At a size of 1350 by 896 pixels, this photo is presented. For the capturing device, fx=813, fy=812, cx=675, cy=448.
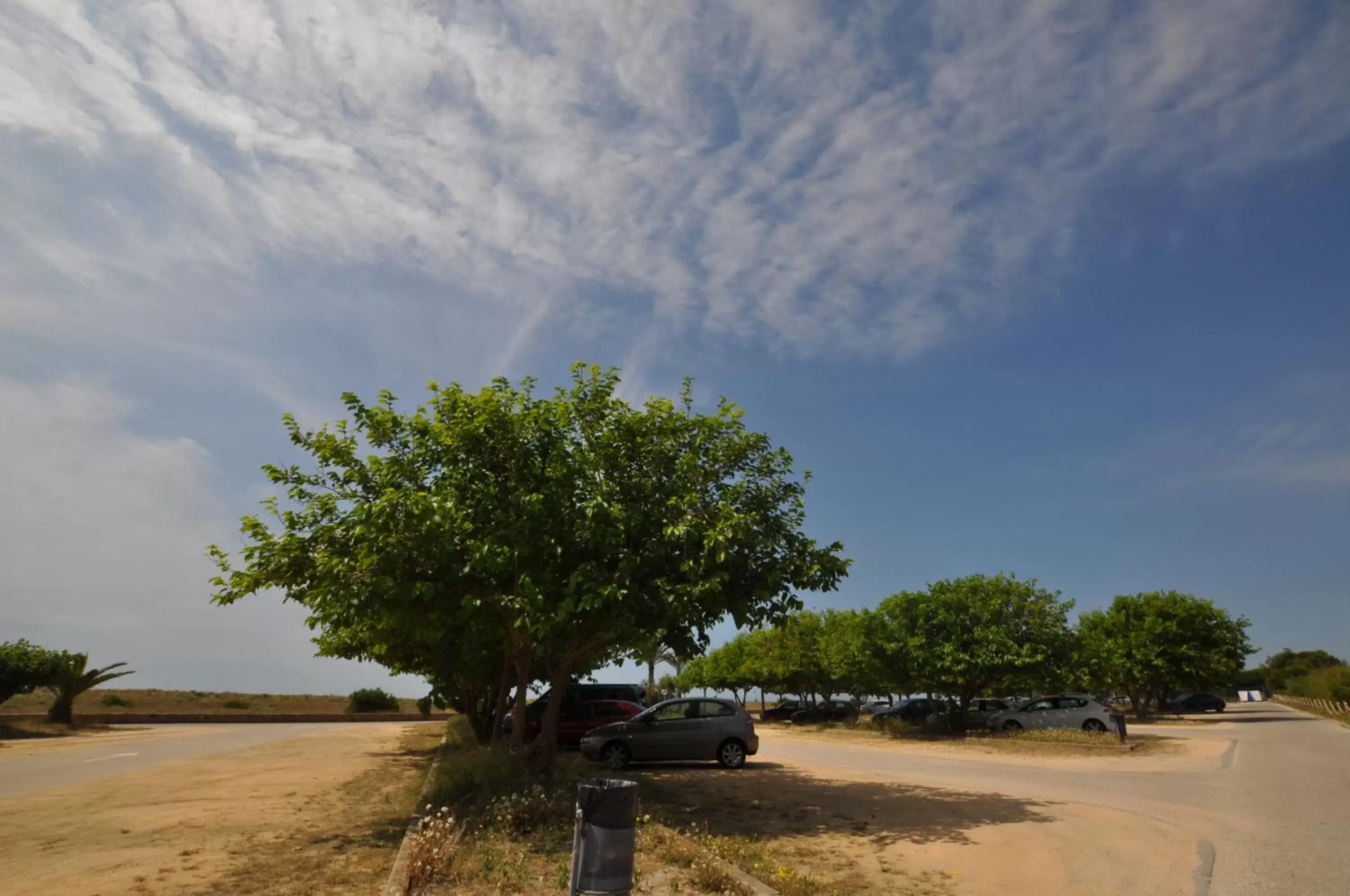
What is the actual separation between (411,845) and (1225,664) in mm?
44796

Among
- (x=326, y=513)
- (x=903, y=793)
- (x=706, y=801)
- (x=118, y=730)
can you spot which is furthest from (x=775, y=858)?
(x=118, y=730)

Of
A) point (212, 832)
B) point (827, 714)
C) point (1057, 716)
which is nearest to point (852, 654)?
point (1057, 716)

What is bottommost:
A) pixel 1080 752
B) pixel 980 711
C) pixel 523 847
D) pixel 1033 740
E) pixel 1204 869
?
pixel 1204 869

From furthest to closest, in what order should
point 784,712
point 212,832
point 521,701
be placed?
1. point 784,712
2. point 521,701
3. point 212,832

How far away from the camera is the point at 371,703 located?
4825cm

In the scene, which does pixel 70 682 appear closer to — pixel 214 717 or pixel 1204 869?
pixel 214 717

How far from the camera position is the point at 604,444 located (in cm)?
1239

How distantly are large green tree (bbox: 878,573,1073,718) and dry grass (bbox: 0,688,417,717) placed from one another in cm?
3347

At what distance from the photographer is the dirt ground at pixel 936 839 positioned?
765 centimetres

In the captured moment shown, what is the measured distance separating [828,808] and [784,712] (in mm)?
42475

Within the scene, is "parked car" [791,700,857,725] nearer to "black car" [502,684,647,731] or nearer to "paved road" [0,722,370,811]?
"black car" [502,684,647,731]

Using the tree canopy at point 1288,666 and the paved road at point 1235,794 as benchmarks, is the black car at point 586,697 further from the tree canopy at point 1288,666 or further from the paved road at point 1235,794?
the tree canopy at point 1288,666

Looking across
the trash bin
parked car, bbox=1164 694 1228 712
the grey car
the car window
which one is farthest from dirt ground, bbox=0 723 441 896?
parked car, bbox=1164 694 1228 712

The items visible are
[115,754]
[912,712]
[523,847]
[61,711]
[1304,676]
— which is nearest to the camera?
[523,847]
